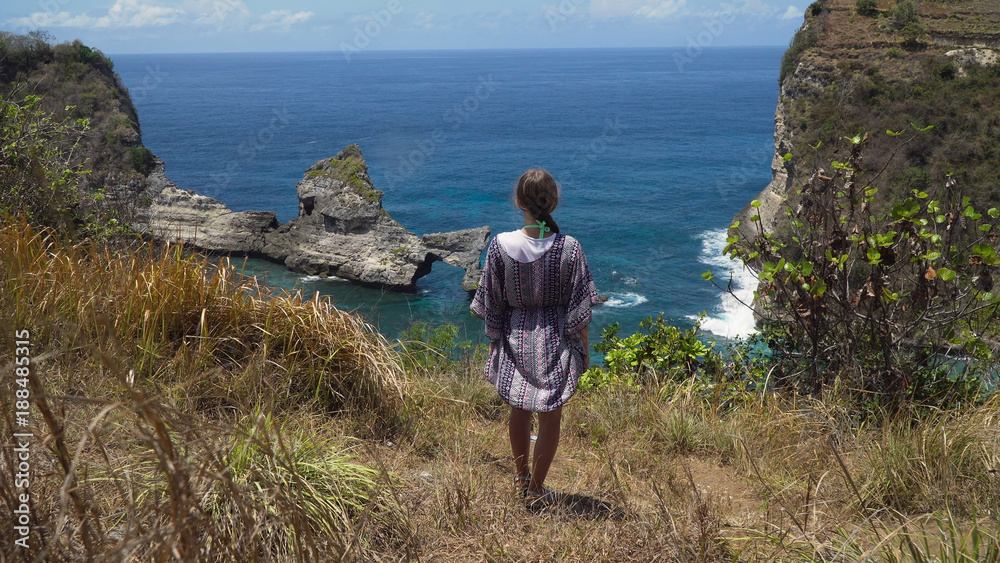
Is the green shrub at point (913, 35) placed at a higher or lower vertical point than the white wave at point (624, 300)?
higher

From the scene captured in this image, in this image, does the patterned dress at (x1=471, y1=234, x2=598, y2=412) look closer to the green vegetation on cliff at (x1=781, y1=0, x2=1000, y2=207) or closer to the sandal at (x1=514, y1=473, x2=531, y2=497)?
the sandal at (x1=514, y1=473, x2=531, y2=497)

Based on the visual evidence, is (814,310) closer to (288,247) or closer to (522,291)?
(522,291)

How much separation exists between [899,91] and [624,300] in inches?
672

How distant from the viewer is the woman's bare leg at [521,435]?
10.8 feet

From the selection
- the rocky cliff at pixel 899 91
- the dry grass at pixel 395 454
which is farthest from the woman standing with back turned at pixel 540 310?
the rocky cliff at pixel 899 91

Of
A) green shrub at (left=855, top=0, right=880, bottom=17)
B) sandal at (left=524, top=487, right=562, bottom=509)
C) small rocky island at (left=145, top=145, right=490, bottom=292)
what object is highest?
green shrub at (left=855, top=0, right=880, bottom=17)

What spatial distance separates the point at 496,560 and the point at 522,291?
3.78 ft

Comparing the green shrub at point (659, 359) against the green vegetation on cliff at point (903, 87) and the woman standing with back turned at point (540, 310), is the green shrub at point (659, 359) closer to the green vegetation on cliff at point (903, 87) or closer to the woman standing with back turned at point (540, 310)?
the woman standing with back turned at point (540, 310)

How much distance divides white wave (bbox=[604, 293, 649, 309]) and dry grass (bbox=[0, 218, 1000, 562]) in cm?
3006

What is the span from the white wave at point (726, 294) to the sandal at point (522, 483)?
21.6 meters

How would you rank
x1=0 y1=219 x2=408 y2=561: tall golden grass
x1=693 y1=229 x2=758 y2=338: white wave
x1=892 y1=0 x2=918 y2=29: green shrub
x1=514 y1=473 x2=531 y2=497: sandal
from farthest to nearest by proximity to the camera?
x1=892 y1=0 x2=918 y2=29: green shrub
x1=693 y1=229 x2=758 y2=338: white wave
x1=0 y1=219 x2=408 y2=561: tall golden grass
x1=514 y1=473 x2=531 y2=497: sandal

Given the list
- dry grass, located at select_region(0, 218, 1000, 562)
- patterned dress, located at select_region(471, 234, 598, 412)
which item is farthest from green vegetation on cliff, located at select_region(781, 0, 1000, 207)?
patterned dress, located at select_region(471, 234, 598, 412)

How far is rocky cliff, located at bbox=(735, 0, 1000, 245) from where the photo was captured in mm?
29750

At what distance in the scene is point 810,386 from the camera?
4.84 meters
